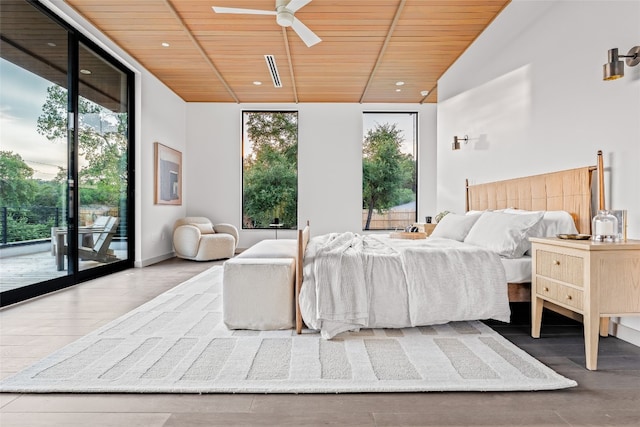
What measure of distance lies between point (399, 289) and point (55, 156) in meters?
3.79

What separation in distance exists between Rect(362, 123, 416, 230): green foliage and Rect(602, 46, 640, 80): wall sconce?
5059 mm

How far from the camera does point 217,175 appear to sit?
24.2 feet

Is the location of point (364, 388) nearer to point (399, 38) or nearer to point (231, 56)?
point (399, 38)

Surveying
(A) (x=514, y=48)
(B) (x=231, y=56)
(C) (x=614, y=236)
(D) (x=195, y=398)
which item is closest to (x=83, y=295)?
(D) (x=195, y=398)

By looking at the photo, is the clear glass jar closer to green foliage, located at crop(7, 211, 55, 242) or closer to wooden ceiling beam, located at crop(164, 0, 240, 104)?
wooden ceiling beam, located at crop(164, 0, 240, 104)

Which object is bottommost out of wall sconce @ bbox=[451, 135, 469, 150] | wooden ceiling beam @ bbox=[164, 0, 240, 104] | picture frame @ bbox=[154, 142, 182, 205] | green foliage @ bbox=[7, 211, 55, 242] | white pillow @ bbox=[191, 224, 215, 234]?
white pillow @ bbox=[191, 224, 215, 234]

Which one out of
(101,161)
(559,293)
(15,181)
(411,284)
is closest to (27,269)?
(15,181)

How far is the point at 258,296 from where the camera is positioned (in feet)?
8.56

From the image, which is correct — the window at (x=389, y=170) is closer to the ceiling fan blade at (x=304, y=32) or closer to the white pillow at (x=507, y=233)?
the ceiling fan blade at (x=304, y=32)

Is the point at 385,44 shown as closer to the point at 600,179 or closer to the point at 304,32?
the point at 304,32

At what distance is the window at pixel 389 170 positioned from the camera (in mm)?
7383

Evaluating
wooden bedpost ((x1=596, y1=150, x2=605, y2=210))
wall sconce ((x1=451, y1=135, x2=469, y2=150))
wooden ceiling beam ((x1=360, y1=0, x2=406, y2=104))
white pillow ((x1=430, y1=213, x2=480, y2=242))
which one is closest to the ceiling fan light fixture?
wooden ceiling beam ((x1=360, y1=0, x2=406, y2=104))

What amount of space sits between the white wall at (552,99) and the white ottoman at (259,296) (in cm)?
234

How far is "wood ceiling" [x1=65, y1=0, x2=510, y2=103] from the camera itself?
3.86m
